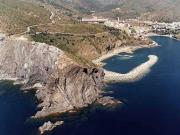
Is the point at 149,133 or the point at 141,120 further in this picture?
the point at 141,120

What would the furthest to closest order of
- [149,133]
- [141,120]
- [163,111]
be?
[163,111] < [141,120] < [149,133]

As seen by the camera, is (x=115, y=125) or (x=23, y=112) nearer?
(x=115, y=125)

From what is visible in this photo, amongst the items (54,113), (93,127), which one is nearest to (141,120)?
(93,127)

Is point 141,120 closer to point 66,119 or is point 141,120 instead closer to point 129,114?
point 129,114

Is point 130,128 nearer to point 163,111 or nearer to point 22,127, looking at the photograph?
point 163,111

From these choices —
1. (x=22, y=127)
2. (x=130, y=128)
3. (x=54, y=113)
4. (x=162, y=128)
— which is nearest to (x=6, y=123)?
(x=22, y=127)

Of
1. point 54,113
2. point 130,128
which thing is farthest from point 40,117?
point 130,128

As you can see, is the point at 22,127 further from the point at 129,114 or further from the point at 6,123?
the point at 129,114

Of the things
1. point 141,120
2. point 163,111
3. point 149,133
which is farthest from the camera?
point 163,111
